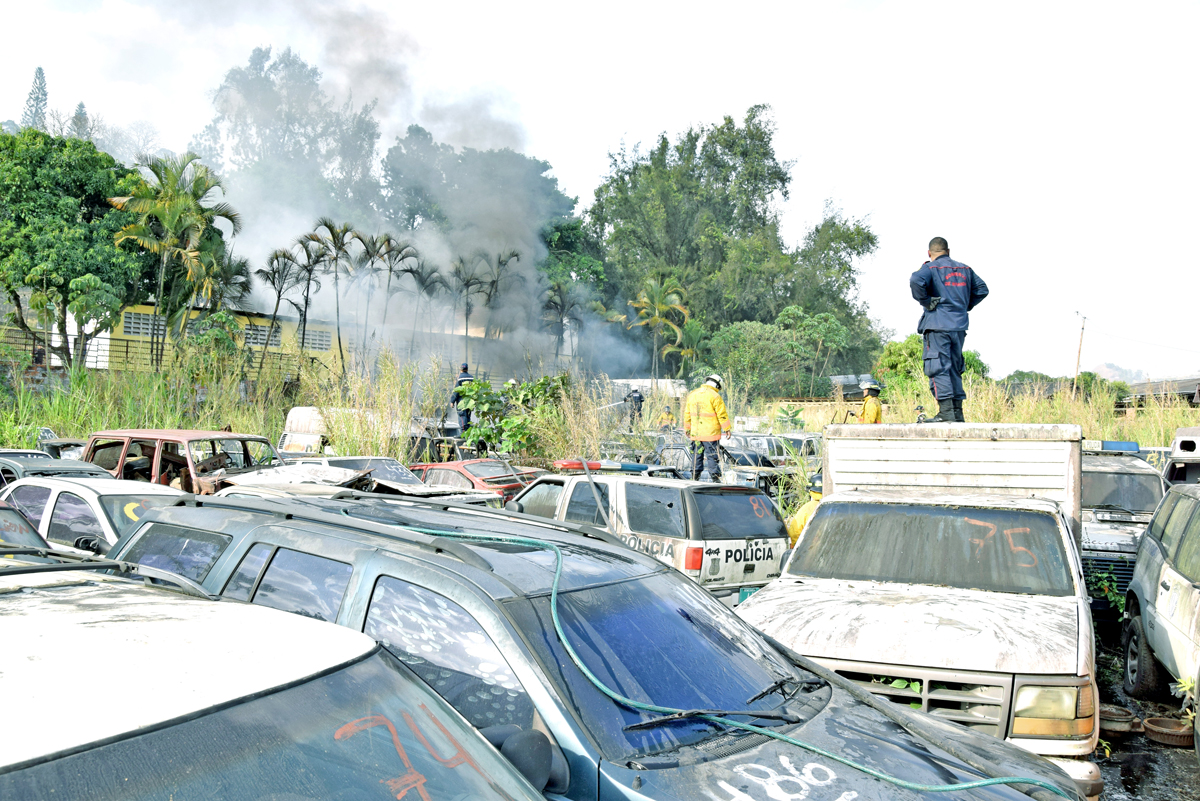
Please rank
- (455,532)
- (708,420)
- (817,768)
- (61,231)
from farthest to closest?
1. (61,231)
2. (708,420)
3. (455,532)
4. (817,768)

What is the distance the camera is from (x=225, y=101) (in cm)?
5953

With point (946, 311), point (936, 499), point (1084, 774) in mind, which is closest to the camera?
point (1084, 774)

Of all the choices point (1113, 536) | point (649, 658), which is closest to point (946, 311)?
point (1113, 536)

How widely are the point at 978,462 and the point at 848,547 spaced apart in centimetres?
158

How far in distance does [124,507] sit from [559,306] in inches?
1609

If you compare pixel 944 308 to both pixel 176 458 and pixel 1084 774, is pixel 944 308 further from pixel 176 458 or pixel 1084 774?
pixel 176 458

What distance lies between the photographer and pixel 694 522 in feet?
24.0

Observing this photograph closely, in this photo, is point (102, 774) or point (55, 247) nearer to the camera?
point (102, 774)

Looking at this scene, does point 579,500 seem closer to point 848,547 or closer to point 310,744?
point 848,547

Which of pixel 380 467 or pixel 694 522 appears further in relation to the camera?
Result: pixel 380 467

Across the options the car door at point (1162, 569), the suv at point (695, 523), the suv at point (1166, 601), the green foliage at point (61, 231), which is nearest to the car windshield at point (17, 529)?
the suv at point (695, 523)

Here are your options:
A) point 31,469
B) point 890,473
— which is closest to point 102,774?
point 890,473

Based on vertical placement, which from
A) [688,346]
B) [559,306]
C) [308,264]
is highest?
[559,306]

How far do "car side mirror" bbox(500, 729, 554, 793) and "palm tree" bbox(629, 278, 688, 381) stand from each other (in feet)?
149
